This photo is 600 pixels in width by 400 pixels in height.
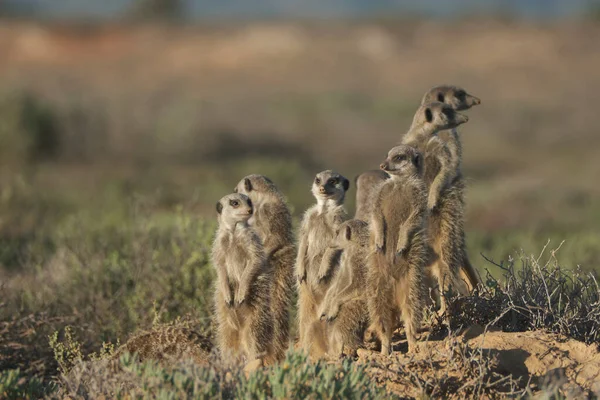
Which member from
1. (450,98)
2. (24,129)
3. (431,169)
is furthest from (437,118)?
(24,129)

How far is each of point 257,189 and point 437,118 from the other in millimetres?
1477

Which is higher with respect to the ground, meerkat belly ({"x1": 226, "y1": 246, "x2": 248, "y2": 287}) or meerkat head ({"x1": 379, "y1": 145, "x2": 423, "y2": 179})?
meerkat head ({"x1": 379, "y1": 145, "x2": 423, "y2": 179})

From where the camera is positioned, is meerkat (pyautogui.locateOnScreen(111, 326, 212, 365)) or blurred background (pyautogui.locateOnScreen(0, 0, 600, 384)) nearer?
meerkat (pyautogui.locateOnScreen(111, 326, 212, 365))

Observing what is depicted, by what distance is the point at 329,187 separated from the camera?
264 inches

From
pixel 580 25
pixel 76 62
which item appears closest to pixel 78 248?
pixel 76 62

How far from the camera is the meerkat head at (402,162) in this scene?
6281 mm

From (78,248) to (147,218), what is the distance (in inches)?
30.0

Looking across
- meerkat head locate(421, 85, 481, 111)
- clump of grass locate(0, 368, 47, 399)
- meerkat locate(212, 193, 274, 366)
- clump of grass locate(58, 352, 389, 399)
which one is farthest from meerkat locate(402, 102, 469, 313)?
clump of grass locate(0, 368, 47, 399)

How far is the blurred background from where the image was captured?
8844 mm

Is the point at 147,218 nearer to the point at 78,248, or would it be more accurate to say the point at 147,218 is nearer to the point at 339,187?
the point at 78,248

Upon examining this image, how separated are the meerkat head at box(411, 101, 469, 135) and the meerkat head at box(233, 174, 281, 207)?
1.23 metres

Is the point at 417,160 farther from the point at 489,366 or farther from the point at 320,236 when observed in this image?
the point at 489,366

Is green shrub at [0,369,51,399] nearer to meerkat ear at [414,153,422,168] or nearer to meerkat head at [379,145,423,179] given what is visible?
meerkat head at [379,145,423,179]

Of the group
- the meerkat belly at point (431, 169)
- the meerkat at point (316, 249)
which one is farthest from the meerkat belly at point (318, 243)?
the meerkat belly at point (431, 169)
